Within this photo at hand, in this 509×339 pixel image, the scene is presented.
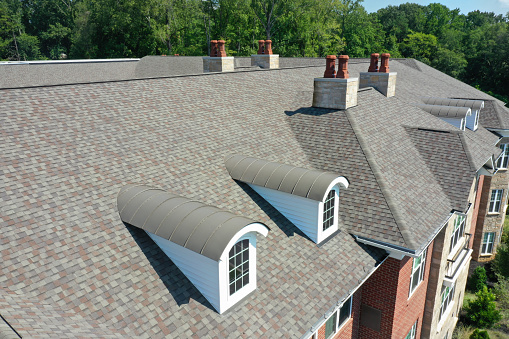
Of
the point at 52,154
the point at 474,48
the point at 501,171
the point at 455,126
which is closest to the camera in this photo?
the point at 52,154

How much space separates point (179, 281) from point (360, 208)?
20.4 ft

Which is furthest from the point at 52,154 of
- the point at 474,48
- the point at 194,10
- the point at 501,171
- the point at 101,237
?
the point at 474,48

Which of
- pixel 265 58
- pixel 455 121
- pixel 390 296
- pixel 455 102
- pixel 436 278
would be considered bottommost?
pixel 436 278

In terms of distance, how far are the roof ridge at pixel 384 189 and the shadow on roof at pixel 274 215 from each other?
8.75 feet

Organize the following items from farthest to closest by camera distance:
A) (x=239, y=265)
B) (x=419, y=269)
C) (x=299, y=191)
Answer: (x=419, y=269)
(x=299, y=191)
(x=239, y=265)

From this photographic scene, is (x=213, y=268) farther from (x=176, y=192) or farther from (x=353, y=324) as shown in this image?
(x=353, y=324)

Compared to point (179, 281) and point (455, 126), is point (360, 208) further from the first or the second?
point (455, 126)

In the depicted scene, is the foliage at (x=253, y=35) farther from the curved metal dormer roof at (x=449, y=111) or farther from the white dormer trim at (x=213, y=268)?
the white dormer trim at (x=213, y=268)

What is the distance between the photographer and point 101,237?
768 cm

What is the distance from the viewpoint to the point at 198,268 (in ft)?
24.6

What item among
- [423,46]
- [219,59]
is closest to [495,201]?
[219,59]

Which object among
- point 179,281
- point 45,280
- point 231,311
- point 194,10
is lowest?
point 231,311

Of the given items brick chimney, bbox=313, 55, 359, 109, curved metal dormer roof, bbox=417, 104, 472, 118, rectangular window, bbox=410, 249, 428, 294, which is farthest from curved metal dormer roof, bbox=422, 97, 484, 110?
rectangular window, bbox=410, 249, 428, 294

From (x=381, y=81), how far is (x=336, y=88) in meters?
5.88
